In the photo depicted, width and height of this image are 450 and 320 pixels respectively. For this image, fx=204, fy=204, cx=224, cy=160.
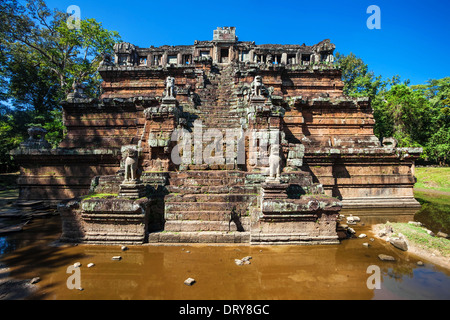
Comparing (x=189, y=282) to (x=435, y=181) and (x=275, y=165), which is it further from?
(x=435, y=181)

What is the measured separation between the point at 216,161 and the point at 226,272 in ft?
12.7

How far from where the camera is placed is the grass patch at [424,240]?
4.79m

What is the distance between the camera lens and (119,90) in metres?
13.6

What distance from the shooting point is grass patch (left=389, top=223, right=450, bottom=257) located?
4.79 m

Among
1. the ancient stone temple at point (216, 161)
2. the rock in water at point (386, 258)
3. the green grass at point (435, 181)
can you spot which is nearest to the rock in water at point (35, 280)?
the ancient stone temple at point (216, 161)

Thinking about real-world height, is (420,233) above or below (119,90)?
below

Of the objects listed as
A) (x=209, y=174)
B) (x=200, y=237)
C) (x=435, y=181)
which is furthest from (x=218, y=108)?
(x=435, y=181)

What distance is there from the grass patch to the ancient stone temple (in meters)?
2.03

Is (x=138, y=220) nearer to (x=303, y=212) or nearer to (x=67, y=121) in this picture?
(x=303, y=212)

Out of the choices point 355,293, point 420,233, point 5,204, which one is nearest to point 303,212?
point 355,293

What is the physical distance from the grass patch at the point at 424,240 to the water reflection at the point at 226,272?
67cm

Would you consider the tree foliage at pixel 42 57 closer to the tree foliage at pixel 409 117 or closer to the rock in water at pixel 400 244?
the rock in water at pixel 400 244

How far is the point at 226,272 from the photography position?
398 centimetres
